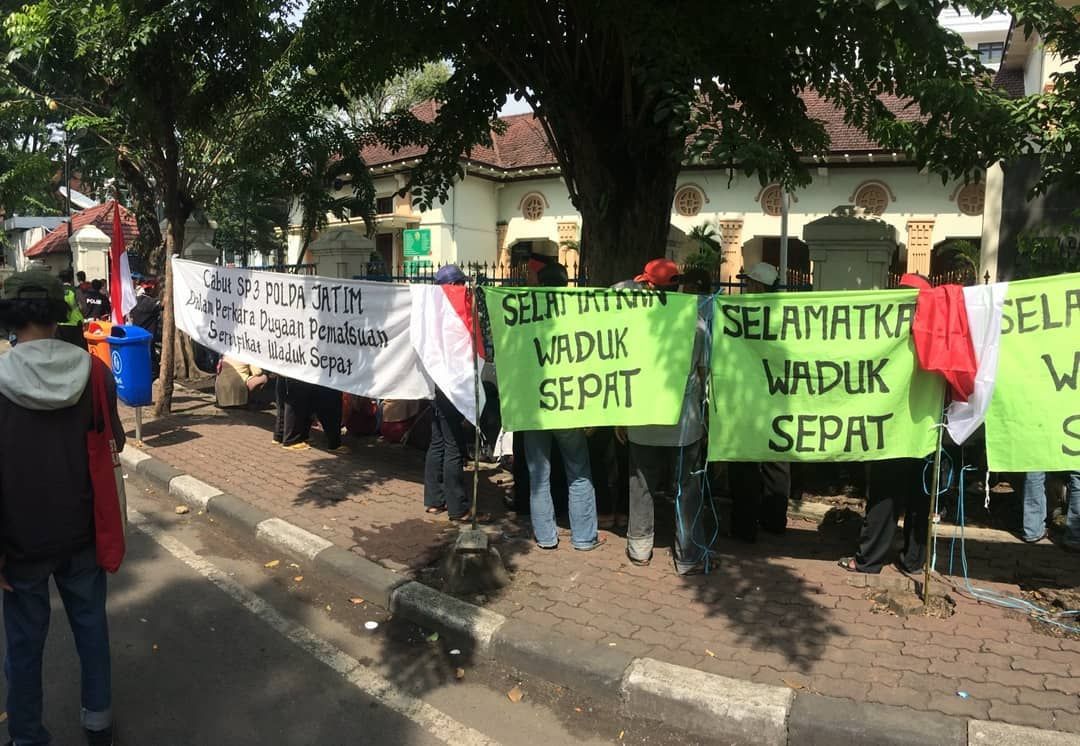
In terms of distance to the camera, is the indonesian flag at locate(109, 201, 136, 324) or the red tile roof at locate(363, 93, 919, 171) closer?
the indonesian flag at locate(109, 201, 136, 324)

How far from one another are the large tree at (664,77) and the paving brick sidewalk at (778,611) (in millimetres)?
2456

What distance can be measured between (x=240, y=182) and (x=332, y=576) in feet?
34.3

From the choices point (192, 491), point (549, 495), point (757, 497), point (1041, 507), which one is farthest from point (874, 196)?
point (192, 491)

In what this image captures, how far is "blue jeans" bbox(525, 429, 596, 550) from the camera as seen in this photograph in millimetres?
5125

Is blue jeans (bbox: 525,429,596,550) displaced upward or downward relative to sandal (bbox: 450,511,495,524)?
upward

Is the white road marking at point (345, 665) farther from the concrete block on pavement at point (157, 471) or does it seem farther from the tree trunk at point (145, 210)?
the tree trunk at point (145, 210)

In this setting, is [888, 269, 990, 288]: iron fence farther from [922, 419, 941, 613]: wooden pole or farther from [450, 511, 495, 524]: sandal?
[450, 511, 495, 524]: sandal

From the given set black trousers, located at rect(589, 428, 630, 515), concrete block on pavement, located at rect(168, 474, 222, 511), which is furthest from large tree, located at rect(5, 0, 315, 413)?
black trousers, located at rect(589, 428, 630, 515)

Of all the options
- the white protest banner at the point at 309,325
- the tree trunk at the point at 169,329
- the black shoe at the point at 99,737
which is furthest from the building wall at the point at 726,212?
the black shoe at the point at 99,737

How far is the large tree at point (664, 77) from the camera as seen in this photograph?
493 centimetres

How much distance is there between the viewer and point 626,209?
6.36m

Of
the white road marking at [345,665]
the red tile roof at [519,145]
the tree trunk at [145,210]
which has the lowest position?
the white road marking at [345,665]

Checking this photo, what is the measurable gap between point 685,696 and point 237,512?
3.86 m

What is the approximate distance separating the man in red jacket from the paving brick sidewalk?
214cm
